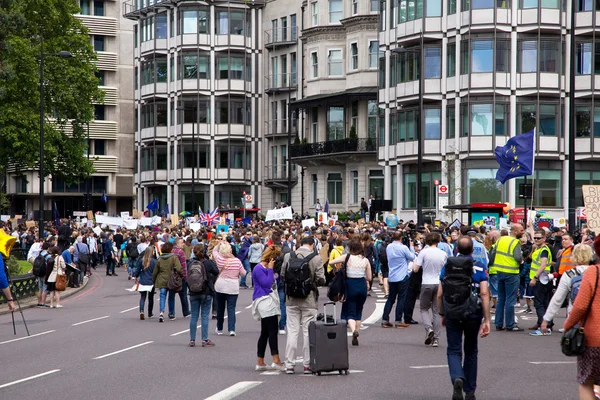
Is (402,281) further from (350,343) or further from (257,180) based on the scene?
(257,180)

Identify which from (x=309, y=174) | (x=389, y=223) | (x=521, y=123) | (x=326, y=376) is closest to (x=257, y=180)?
(x=309, y=174)

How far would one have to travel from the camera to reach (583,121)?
5453 cm

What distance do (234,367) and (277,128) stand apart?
6543cm

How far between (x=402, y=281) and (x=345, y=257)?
11.1 feet

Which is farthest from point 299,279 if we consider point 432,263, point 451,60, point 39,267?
point 451,60

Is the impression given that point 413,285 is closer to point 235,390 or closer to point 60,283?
point 235,390

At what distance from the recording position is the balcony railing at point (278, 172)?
7731 centimetres

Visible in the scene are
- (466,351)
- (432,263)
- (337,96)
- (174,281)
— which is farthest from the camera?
(337,96)

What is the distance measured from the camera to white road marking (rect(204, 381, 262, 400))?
11.5 metres

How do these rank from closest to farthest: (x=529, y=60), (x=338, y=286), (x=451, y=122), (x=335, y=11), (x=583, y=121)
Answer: (x=338, y=286) < (x=529, y=60) < (x=583, y=121) < (x=451, y=122) < (x=335, y=11)

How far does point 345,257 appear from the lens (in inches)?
659

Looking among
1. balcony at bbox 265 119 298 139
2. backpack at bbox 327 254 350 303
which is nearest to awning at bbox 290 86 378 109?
balcony at bbox 265 119 298 139

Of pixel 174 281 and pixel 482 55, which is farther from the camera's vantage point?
pixel 482 55

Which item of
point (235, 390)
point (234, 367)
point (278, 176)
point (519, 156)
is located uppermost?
point (519, 156)
